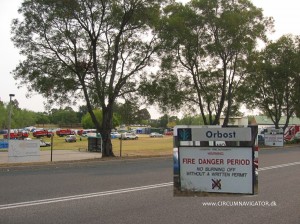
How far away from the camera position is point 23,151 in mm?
21891

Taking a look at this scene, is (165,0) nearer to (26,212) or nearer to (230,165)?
(26,212)

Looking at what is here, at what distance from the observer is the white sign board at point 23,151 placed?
21375 millimetres

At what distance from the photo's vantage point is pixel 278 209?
864cm

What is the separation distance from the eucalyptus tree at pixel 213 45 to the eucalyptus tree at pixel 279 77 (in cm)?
1127

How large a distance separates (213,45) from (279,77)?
54.5ft

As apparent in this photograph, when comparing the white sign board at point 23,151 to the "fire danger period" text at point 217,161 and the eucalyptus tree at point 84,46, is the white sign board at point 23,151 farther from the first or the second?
the "fire danger period" text at point 217,161

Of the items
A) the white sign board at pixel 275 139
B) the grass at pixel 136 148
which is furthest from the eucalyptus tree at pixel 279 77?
the grass at pixel 136 148

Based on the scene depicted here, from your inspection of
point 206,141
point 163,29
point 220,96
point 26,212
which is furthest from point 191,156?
point 220,96

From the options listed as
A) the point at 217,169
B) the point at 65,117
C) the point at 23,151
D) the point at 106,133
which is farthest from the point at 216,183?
the point at 65,117

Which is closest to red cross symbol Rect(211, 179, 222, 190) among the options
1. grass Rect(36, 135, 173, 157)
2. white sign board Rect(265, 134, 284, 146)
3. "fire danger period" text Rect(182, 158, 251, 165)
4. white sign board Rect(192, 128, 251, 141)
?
"fire danger period" text Rect(182, 158, 251, 165)

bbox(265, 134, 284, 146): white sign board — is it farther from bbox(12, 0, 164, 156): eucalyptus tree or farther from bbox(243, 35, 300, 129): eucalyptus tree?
bbox(12, 0, 164, 156): eucalyptus tree

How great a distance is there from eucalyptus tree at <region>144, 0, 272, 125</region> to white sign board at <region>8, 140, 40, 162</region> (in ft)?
39.1

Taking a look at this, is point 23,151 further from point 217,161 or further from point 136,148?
point 136,148

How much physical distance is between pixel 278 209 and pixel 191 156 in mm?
4177
